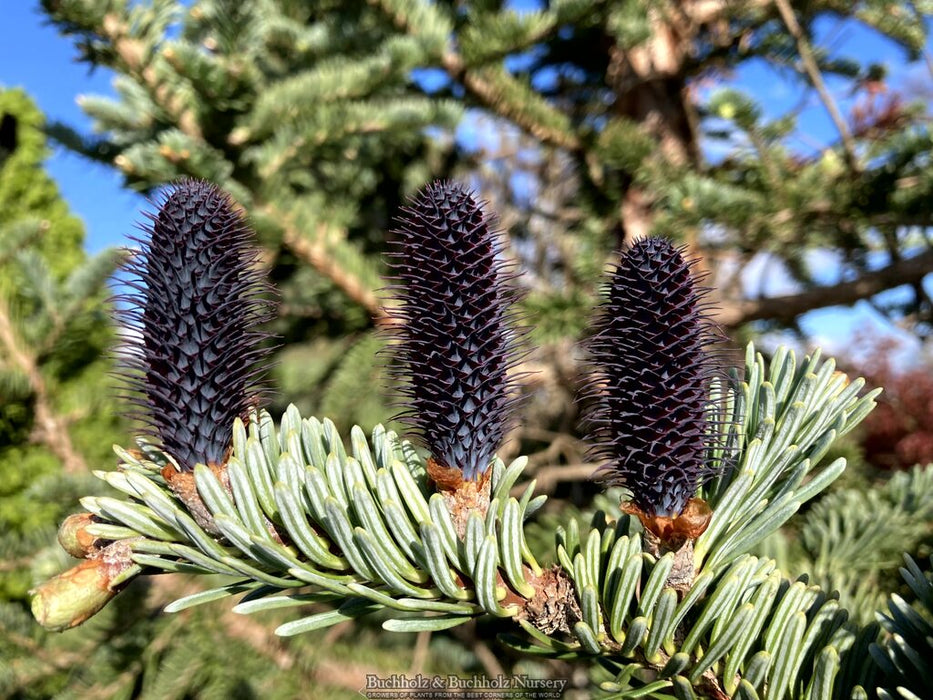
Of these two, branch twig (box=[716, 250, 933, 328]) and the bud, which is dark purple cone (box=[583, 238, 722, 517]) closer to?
the bud

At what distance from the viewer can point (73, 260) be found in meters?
1.67

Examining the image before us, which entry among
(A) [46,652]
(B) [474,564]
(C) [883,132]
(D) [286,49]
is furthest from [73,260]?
(C) [883,132]

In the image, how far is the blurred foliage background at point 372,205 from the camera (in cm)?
93

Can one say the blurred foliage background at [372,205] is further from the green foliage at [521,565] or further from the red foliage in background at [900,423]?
the red foliage in background at [900,423]

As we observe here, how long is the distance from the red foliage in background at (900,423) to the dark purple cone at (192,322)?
63.4 inches

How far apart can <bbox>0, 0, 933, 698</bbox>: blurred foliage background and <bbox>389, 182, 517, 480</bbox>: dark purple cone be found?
0.25 m

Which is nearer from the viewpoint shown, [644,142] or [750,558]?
[750,558]

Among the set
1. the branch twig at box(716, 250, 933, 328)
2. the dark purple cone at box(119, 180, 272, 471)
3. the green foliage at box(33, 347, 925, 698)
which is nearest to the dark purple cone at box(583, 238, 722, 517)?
the green foliage at box(33, 347, 925, 698)

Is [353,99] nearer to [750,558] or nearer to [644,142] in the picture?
[644,142]

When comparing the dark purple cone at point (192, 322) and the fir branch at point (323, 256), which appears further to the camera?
the fir branch at point (323, 256)

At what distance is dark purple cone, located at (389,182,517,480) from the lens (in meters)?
0.37

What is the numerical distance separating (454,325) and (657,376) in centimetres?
12

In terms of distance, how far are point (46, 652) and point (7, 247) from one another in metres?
0.65

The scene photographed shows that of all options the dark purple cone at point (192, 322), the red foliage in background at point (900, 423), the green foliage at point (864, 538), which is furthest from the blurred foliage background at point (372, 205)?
the red foliage in background at point (900, 423)
